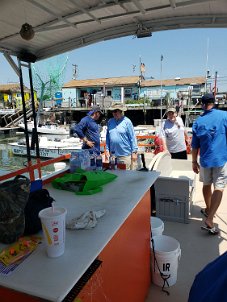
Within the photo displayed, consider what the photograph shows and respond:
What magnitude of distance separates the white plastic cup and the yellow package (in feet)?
0.42

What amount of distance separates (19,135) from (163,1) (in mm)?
24159

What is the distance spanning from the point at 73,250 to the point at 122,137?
10.9 ft

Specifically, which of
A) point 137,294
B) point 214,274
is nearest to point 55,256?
point 214,274

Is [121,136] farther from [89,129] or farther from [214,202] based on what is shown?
[214,202]

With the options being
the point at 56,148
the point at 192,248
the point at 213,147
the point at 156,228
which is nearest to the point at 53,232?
the point at 156,228

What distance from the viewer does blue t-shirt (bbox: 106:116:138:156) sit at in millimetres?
4430

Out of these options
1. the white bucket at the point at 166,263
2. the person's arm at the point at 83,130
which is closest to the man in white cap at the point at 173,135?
the person's arm at the point at 83,130

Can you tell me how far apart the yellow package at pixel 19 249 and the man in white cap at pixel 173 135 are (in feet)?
13.6

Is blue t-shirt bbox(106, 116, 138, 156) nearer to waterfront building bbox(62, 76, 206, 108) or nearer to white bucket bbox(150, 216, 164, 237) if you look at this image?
white bucket bbox(150, 216, 164, 237)

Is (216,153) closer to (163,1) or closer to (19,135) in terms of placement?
(163,1)

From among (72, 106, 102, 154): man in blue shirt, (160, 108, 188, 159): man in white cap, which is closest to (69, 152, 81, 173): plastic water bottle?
(72, 106, 102, 154): man in blue shirt

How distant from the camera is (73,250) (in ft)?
4.01

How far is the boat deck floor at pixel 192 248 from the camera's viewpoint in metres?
2.38

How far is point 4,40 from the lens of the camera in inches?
121
